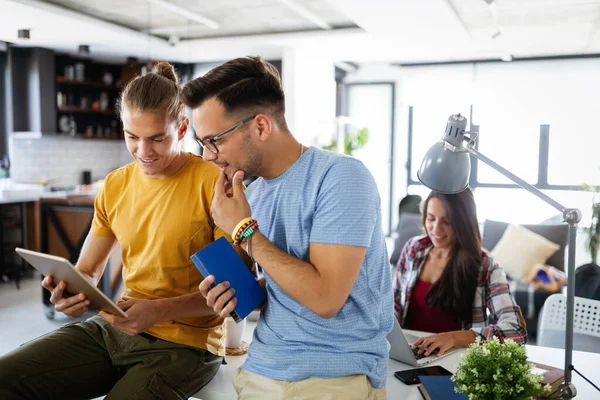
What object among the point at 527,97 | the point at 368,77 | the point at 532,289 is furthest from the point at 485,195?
the point at 532,289

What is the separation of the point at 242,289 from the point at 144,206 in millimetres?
→ 593

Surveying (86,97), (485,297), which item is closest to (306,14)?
(86,97)

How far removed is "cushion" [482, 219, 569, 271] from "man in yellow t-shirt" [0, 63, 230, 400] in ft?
11.4

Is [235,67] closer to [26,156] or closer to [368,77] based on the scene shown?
[26,156]

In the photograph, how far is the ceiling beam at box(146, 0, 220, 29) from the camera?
5.29 metres

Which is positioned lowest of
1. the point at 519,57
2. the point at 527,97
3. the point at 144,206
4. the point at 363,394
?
the point at 363,394

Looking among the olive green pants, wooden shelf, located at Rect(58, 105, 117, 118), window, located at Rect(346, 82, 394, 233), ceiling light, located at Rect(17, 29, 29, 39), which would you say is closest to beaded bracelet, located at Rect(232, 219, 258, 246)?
the olive green pants

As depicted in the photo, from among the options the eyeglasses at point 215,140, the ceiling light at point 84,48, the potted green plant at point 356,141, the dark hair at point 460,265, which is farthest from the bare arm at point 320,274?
the potted green plant at point 356,141

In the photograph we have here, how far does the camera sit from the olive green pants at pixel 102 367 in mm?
1509

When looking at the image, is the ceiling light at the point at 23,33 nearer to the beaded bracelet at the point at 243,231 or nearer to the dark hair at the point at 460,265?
the dark hair at the point at 460,265

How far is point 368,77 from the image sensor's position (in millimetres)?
9352

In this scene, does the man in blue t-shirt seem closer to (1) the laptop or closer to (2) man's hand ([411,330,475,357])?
(1) the laptop

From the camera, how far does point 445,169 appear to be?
1.49 metres

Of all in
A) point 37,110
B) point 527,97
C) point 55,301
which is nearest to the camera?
point 55,301
